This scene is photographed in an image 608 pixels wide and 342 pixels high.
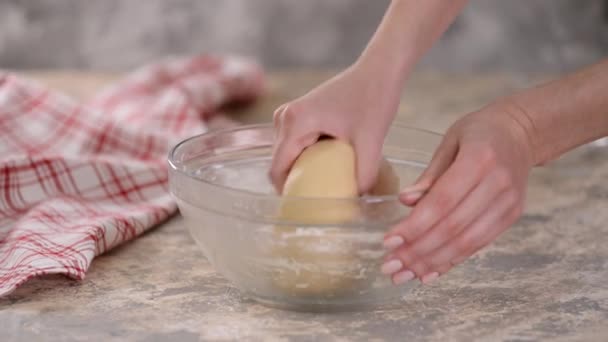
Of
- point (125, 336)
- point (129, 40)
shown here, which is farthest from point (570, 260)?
point (129, 40)

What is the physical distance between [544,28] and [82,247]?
1.57m

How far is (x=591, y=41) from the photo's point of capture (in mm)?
2338

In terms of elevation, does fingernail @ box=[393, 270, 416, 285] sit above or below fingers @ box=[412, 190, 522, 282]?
below

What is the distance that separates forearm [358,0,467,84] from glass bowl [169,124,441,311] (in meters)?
0.17

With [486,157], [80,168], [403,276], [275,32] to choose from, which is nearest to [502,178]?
[486,157]

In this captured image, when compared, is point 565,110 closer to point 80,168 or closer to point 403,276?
point 403,276

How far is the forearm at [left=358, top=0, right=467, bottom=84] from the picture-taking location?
0.99 meters

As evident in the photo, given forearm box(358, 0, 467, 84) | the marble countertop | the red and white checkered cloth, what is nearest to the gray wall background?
the red and white checkered cloth

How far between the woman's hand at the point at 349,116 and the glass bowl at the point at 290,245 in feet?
0.27

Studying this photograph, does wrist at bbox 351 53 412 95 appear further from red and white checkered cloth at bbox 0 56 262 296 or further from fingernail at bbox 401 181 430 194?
red and white checkered cloth at bbox 0 56 262 296

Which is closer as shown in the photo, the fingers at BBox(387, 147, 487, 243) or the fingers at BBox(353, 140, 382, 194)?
the fingers at BBox(387, 147, 487, 243)

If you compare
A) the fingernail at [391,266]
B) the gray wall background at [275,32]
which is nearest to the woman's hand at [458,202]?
the fingernail at [391,266]

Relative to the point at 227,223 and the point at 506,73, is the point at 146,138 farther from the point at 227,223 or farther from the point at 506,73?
the point at 506,73

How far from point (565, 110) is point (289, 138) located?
0.30 m
